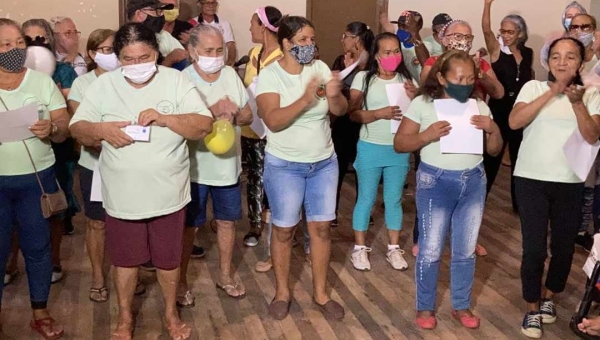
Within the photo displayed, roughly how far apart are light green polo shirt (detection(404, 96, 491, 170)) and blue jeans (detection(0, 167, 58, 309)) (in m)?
1.79

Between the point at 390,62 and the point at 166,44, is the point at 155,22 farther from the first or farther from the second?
the point at 390,62

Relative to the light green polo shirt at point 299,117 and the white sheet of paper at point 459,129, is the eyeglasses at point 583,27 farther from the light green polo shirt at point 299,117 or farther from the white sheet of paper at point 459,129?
the light green polo shirt at point 299,117

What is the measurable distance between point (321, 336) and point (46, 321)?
54.0 inches

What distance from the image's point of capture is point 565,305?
3.89 meters

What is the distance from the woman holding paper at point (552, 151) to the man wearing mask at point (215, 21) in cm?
438

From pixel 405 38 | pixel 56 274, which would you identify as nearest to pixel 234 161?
pixel 56 274

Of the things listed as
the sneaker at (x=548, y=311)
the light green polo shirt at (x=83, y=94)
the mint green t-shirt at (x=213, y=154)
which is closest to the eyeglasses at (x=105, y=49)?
the light green polo shirt at (x=83, y=94)

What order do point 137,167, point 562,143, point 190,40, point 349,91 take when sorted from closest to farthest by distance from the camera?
point 137,167 → point 562,143 → point 190,40 → point 349,91

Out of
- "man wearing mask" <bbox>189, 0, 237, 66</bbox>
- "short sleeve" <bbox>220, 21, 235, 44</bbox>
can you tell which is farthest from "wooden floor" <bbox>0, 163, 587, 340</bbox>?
"short sleeve" <bbox>220, 21, 235, 44</bbox>

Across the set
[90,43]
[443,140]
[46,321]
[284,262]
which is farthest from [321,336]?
[90,43]

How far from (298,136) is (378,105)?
3.21 ft

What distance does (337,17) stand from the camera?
810cm

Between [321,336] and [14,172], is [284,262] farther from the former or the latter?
[14,172]

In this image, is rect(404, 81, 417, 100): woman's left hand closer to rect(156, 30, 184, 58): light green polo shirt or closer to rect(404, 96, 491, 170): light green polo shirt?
rect(404, 96, 491, 170): light green polo shirt
